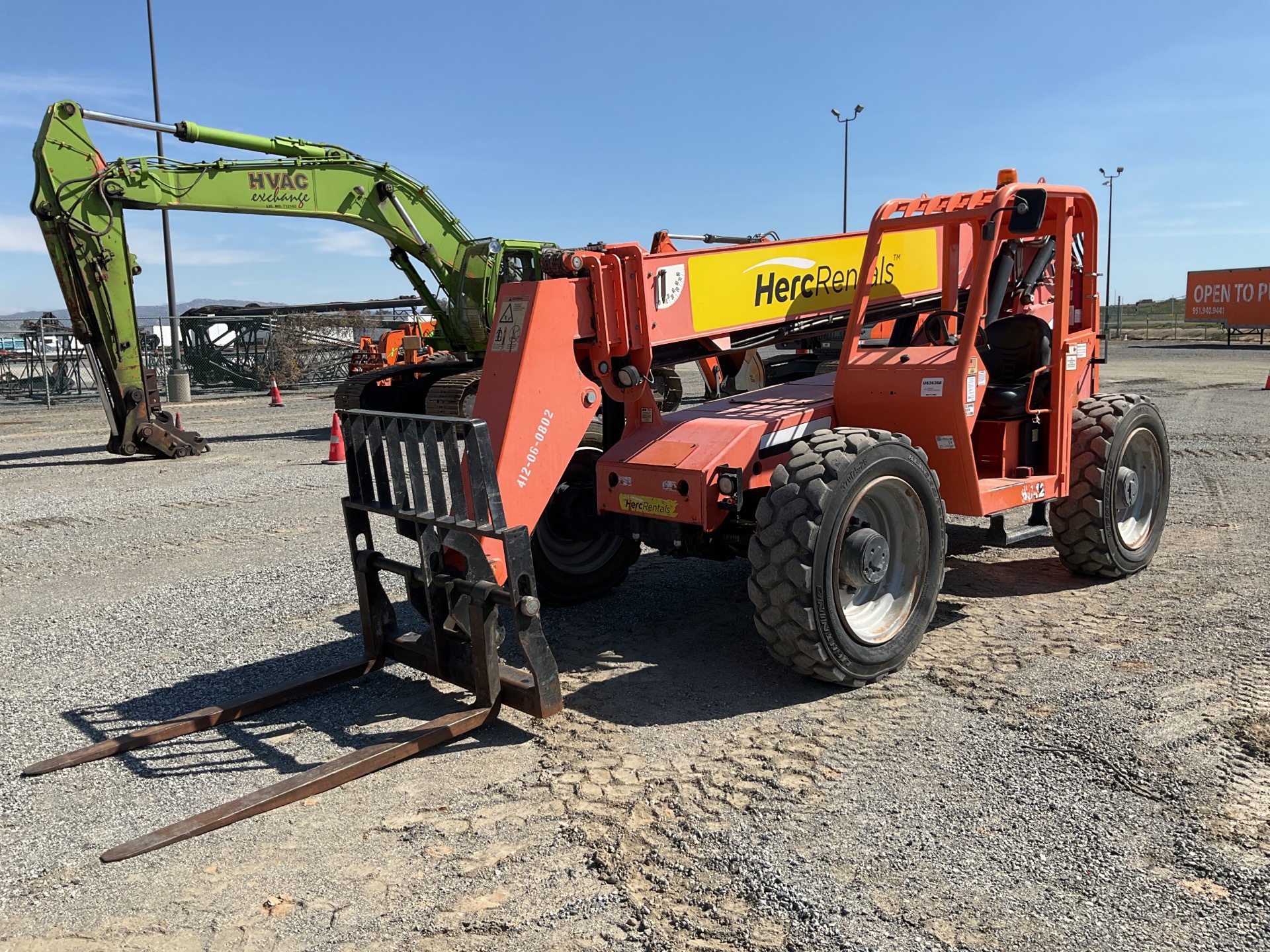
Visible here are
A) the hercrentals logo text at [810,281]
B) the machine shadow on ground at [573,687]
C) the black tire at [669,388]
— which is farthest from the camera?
the black tire at [669,388]

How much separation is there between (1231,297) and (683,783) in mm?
43179

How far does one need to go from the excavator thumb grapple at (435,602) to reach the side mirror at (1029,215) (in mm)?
3178

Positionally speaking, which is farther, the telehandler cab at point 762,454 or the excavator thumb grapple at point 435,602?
the telehandler cab at point 762,454

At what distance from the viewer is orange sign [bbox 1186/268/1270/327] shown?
127ft

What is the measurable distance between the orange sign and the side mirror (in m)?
39.0

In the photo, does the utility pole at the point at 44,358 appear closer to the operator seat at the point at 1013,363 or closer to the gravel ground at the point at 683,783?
the gravel ground at the point at 683,783

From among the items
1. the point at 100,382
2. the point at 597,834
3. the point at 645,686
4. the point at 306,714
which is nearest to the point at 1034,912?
the point at 597,834

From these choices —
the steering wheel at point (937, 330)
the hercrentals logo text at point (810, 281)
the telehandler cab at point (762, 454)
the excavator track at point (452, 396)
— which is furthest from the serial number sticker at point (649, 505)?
the excavator track at point (452, 396)

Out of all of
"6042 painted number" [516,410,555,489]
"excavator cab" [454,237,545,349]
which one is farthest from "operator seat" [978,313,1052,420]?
"excavator cab" [454,237,545,349]

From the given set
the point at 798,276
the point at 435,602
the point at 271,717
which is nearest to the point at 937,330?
the point at 798,276

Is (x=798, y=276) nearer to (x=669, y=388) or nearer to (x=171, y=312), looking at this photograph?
(x=669, y=388)

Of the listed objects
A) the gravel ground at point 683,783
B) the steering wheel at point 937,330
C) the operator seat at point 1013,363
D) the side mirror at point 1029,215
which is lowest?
the gravel ground at point 683,783

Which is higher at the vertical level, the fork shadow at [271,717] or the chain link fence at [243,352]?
the chain link fence at [243,352]

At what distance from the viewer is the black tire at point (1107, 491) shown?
6684mm
